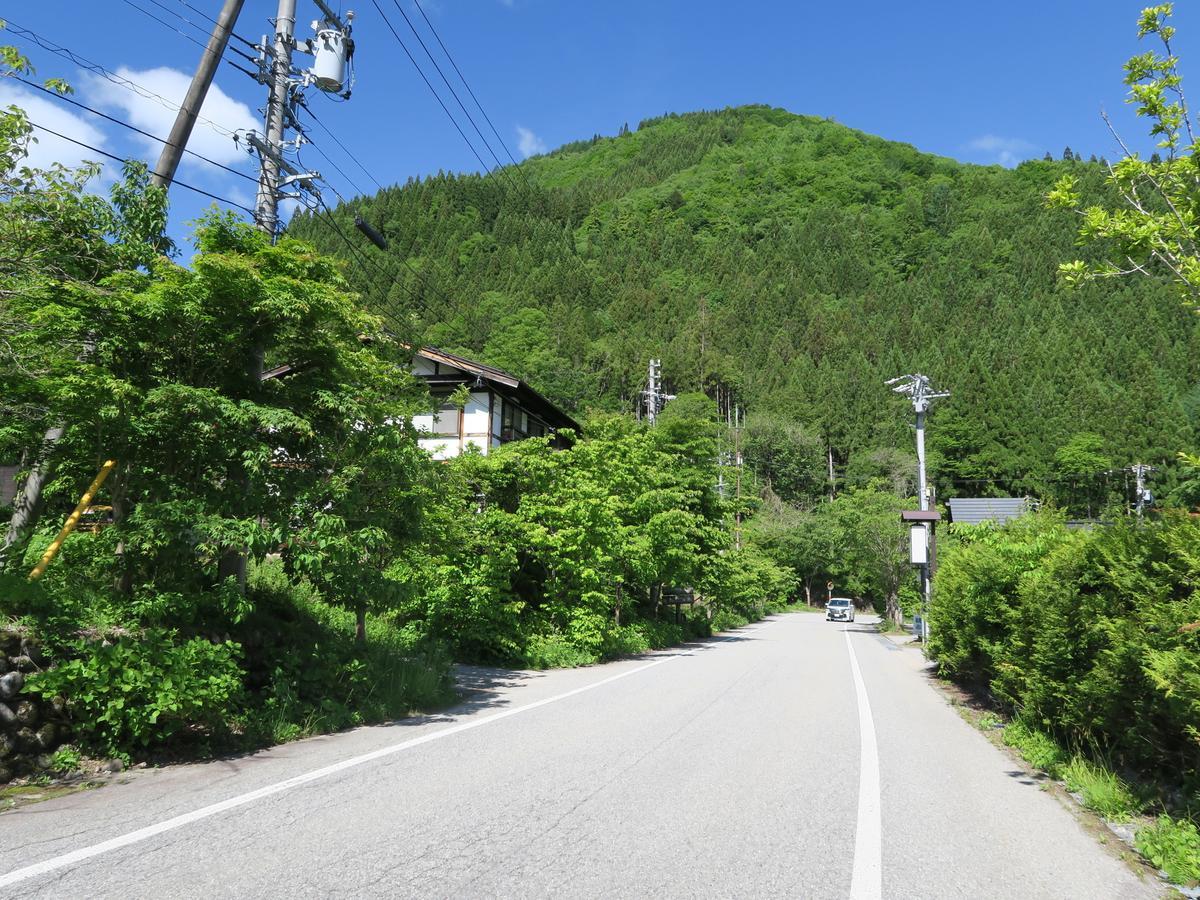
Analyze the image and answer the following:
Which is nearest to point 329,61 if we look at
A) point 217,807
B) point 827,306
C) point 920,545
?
point 217,807

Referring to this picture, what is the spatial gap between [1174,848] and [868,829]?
1.76 meters

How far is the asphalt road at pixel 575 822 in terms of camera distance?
3941 mm

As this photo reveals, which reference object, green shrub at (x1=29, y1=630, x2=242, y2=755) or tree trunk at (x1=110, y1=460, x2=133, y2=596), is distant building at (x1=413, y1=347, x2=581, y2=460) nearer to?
tree trunk at (x1=110, y1=460, x2=133, y2=596)

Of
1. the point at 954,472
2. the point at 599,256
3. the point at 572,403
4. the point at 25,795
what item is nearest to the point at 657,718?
the point at 25,795

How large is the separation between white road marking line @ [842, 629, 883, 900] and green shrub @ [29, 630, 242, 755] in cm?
536

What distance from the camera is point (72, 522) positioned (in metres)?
7.11

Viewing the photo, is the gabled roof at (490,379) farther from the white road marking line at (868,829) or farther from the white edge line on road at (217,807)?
the white road marking line at (868,829)

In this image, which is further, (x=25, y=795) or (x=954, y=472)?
(x=954, y=472)

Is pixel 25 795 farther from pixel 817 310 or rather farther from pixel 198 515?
pixel 817 310

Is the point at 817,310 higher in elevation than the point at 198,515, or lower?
higher

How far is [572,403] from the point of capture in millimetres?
68688

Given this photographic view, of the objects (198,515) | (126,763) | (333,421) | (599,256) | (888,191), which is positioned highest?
(888,191)

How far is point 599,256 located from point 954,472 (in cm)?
6580

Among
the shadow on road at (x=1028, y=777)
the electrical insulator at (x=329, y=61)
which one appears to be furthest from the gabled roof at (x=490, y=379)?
the shadow on road at (x=1028, y=777)
